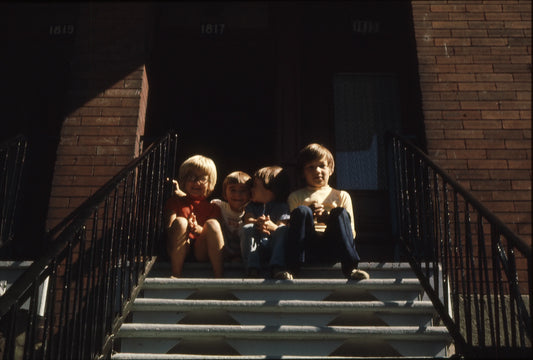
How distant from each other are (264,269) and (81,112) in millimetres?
2398

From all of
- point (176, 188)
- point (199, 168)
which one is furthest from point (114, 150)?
point (199, 168)

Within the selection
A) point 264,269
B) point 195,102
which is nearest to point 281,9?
point 195,102

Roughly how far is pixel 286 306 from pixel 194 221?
3.41ft

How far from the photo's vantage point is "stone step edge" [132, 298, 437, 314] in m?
3.33

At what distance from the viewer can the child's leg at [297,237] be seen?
11.8ft

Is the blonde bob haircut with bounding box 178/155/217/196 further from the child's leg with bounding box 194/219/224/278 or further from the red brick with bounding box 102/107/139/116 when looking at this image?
the red brick with bounding box 102/107/139/116

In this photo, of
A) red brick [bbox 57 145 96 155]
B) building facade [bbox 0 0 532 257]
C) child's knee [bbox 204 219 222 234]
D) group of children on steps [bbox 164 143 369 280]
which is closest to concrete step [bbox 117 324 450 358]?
group of children on steps [bbox 164 143 369 280]

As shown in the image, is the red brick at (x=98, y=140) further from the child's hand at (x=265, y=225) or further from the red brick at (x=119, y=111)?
the child's hand at (x=265, y=225)

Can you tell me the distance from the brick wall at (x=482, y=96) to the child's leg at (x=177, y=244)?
2.33 metres

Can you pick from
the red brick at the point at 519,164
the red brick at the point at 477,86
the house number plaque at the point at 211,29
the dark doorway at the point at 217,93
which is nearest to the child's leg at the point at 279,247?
the red brick at the point at 519,164

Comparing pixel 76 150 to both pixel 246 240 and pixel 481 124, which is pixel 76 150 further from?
pixel 481 124

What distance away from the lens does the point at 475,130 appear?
191 inches

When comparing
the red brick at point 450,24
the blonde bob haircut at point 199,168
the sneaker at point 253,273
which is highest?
the red brick at point 450,24

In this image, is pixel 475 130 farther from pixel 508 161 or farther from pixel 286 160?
pixel 286 160
